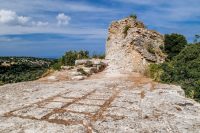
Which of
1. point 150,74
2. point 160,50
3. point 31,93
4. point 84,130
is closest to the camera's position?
point 84,130

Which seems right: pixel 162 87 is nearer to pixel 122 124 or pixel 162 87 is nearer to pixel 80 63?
pixel 122 124

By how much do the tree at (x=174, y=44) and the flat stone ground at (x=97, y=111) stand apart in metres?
6.62

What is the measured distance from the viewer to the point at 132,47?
15.4m

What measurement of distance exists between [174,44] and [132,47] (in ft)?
8.49

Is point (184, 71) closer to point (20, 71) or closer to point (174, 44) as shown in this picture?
point (174, 44)

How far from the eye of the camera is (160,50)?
15992 millimetres

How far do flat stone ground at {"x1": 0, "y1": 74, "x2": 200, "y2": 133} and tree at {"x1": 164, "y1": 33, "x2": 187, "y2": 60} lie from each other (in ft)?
21.7

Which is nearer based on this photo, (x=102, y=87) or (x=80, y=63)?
(x=102, y=87)

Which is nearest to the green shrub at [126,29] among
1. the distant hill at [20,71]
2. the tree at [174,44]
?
the tree at [174,44]

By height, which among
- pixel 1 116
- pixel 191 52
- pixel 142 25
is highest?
pixel 142 25

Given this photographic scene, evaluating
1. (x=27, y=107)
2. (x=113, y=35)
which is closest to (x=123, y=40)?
(x=113, y=35)

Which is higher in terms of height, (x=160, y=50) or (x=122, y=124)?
(x=160, y=50)

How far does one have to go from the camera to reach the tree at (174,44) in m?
16.1

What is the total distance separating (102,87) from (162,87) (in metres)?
2.14
